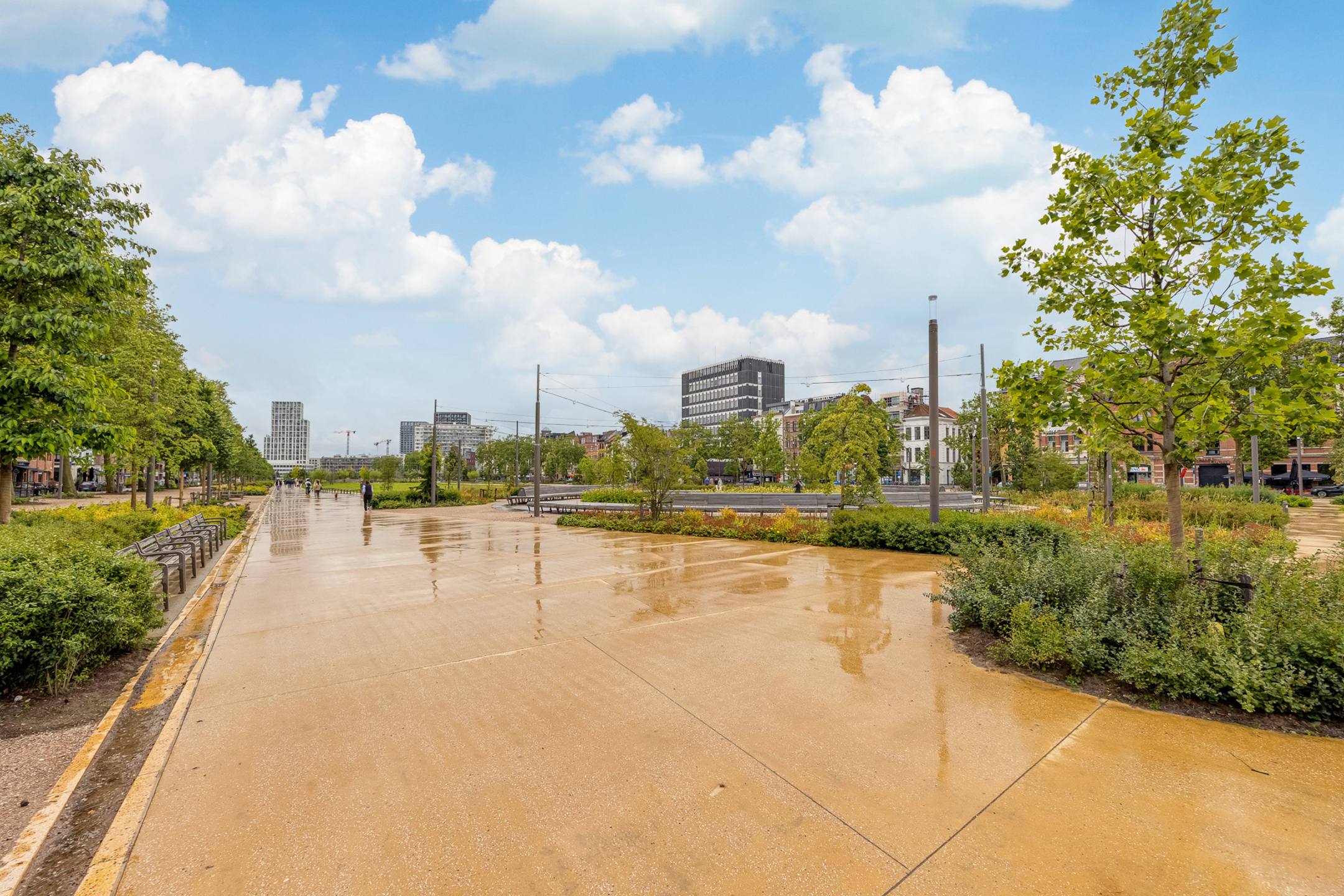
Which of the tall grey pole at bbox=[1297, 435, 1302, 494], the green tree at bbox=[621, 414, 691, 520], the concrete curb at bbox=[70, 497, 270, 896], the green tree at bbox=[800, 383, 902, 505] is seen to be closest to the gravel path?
the concrete curb at bbox=[70, 497, 270, 896]

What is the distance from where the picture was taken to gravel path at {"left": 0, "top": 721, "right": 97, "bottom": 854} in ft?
11.3

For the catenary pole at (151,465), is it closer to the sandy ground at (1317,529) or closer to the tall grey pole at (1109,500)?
the sandy ground at (1317,529)

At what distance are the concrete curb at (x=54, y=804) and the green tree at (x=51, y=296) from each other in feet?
16.2

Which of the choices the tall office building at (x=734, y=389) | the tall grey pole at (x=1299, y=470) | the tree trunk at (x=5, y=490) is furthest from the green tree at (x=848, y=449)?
the tall office building at (x=734, y=389)

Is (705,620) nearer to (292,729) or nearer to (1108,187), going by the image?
(292,729)

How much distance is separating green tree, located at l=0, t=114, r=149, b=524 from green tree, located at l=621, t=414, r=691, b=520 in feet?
41.5

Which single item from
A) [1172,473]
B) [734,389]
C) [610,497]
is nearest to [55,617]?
[1172,473]

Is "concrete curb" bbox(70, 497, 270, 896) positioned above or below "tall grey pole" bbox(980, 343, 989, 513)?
below

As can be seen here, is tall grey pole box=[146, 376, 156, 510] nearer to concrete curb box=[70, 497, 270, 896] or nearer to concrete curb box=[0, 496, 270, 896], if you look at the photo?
concrete curb box=[0, 496, 270, 896]

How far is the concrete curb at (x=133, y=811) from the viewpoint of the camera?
9.55 ft

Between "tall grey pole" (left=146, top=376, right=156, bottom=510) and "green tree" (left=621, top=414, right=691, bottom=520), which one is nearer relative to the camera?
"tall grey pole" (left=146, top=376, right=156, bottom=510)

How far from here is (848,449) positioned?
21031mm

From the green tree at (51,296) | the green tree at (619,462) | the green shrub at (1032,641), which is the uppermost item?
the green tree at (51,296)

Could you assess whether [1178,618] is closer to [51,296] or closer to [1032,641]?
[1032,641]
